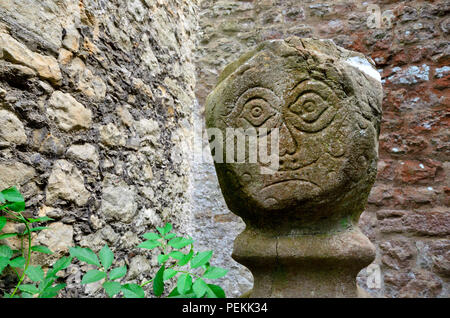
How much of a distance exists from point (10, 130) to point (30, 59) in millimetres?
321

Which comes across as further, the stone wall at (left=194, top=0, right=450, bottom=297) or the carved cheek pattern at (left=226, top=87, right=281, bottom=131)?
the stone wall at (left=194, top=0, right=450, bottom=297)

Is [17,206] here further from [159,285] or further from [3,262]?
[159,285]

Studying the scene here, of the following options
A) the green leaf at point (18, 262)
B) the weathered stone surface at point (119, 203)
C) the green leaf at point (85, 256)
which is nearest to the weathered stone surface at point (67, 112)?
the weathered stone surface at point (119, 203)

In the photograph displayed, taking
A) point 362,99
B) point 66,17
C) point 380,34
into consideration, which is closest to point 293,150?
point 362,99

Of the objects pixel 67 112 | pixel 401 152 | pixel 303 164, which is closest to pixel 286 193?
pixel 303 164

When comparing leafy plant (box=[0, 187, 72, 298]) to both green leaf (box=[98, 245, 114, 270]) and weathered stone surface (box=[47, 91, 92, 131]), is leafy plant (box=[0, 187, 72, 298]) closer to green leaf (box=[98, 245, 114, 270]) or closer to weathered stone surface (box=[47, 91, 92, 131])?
green leaf (box=[98, 245, 114, 270])

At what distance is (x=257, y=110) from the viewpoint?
117 cm

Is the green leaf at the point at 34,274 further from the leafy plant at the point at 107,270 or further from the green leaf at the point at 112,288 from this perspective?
the green leaf at the point at 112,288

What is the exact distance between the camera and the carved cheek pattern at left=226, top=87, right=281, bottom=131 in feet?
3.79

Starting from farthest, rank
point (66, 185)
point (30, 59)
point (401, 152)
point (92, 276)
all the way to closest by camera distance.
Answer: point (401, 152) → point (66, 185) → point (30, 59) → point (92, 276)

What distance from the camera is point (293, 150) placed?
1130 mm

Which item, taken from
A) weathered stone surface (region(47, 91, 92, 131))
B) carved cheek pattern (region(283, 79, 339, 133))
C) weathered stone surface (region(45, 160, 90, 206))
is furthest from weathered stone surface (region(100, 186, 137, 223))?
carved cheek pattern (region(283, 79, 339, 133))

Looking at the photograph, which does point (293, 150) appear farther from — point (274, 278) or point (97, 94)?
point (97, 94)

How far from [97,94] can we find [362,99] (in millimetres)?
1354
